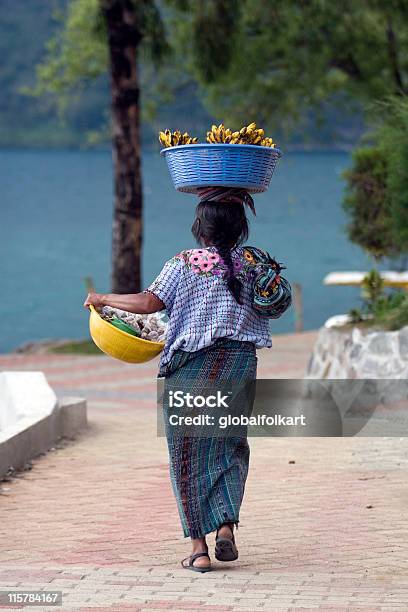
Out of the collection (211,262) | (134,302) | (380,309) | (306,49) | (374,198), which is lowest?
(380,309)

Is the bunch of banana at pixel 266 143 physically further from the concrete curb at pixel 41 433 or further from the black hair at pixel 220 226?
the concrete curb at pixel 41 433

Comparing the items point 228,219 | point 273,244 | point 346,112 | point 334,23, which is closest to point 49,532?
point 228,219

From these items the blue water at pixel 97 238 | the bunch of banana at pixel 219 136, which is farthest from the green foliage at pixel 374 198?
the bunch of banana at pixel 219 136

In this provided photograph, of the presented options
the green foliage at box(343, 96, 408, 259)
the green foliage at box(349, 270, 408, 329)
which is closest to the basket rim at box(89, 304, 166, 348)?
the green foliage at box(349, 270, 408, 329)

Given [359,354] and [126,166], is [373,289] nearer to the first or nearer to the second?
[359,354]

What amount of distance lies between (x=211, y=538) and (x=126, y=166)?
13310 millimetres

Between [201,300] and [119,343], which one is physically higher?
[201,300]

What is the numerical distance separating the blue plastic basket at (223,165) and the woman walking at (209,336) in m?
0.09

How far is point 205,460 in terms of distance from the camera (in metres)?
5.89

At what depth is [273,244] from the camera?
77.7 metres

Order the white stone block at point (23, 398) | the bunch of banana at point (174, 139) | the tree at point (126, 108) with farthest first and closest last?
the tree at point (126, 108) < the white stone block at point (23, 398) < the bunch of banana at point (174, 139)

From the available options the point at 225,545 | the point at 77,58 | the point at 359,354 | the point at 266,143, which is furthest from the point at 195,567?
the point at 77,58

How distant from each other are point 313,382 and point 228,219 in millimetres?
6635

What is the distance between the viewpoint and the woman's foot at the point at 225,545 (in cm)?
591
